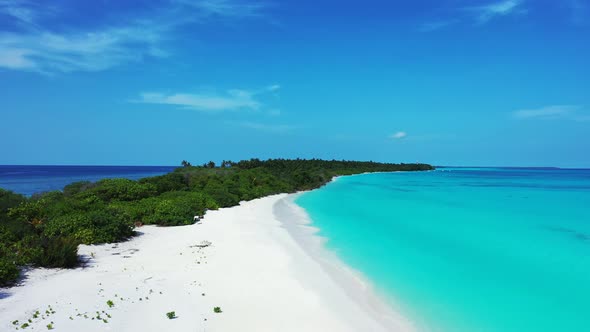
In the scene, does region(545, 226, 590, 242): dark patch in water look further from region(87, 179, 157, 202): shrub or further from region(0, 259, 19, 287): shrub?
region(0, 259, 19, 287): shrub

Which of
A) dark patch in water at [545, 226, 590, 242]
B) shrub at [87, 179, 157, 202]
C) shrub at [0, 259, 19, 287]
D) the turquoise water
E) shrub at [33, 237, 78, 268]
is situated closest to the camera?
shrub at [0, 259, 19, 287]

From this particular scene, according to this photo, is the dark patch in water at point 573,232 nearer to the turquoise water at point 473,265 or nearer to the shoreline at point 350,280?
the turquoise water at point 473,265

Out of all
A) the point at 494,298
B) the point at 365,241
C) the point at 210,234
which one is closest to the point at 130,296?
the point at 210,234

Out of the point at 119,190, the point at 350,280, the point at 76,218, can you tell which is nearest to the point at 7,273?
the point at 76,218

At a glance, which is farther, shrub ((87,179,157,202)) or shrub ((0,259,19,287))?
shrub ((87,179,157,202))

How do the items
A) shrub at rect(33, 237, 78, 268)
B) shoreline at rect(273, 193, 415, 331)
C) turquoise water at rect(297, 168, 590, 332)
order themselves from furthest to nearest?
shrub at rect(33, 237, 78, 268)
turquoise water at rect(297, 168, 590, 332)
shoreline at rect(273, 193, 415, 331)

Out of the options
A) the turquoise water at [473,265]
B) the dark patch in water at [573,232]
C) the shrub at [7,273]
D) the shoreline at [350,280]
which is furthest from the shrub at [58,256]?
the dark patch in water at [573,232]

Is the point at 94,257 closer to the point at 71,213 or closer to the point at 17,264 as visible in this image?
the point at 17,264

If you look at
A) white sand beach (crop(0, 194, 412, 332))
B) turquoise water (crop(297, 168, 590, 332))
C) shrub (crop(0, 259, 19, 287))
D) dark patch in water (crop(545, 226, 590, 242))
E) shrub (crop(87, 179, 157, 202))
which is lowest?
dark patch in water (crop(545, 226, 590, 242))

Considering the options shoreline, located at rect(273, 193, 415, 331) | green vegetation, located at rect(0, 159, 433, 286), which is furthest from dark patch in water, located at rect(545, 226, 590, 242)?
green vegetation, located at rect(0, 159, 433, 286)
